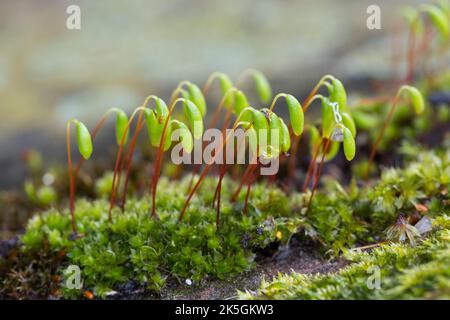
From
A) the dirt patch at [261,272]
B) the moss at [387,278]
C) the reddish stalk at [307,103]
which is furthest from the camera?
the reddish stalk at [307,103]

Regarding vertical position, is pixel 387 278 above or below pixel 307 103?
below

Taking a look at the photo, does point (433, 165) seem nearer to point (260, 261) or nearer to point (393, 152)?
point (393, 152)

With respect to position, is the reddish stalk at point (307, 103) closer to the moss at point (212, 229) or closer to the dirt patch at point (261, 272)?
the moss at point (212, 229)

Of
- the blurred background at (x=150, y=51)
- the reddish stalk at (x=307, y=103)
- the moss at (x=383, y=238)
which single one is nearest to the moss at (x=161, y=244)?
the moss at (x=383, y=238)

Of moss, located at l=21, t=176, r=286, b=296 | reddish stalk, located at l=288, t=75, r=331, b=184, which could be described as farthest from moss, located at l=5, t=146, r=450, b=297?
reddish stalk, located at l=288, t=75, r=331, b=184

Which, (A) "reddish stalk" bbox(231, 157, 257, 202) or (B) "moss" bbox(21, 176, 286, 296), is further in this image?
→ (A) "reddish stalk" bbox(231, 157, 257, 202)

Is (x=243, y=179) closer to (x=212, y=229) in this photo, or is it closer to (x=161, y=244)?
(x=212, y=229)

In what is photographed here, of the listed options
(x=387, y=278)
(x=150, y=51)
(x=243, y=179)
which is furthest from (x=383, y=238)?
(x=150, y=51)

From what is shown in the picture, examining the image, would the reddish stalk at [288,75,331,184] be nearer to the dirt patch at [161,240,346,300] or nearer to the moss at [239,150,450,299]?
the moss at [239,150,450,299]

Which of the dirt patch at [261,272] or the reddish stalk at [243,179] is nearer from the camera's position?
the dirt patch at [261,272]
